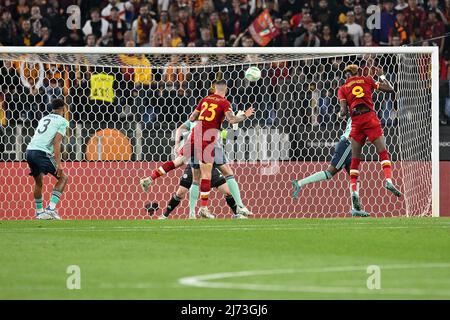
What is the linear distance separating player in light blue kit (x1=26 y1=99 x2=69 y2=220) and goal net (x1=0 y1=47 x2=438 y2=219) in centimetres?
150

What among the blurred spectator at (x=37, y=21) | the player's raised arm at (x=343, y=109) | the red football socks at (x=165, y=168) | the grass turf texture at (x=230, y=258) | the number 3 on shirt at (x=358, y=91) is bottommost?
the grass turf texture at (x=230, y=258)

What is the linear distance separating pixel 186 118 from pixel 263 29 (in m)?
4.03

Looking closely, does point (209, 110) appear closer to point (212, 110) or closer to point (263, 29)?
point (212, 110)

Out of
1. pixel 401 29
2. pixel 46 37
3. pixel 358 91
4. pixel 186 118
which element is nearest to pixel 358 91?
pixel 358 91

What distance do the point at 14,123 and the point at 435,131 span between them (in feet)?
21.7

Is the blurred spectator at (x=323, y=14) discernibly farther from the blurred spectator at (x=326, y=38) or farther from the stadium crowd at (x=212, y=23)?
the blurred spectator at (x=326, y=38)

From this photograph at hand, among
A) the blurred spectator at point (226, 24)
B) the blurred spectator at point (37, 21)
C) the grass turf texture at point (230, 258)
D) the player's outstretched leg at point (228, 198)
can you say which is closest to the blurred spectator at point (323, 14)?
the blurred spectator at point (226, 24)

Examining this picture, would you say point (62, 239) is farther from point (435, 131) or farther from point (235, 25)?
point (235, 25)

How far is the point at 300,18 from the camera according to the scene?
22.1m

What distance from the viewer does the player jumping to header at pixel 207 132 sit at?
16.1m

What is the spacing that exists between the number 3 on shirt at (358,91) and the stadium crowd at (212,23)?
4.95 meters

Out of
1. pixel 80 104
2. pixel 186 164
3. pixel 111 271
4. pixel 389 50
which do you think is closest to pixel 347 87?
pixel 389 50

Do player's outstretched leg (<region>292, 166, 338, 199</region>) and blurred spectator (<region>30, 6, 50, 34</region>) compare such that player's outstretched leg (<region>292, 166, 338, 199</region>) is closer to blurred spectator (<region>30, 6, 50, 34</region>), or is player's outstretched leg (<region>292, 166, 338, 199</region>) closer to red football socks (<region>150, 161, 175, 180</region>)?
red football socks (<region>150, 161, 175, 180</region>)

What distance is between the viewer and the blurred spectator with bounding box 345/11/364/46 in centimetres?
2167
